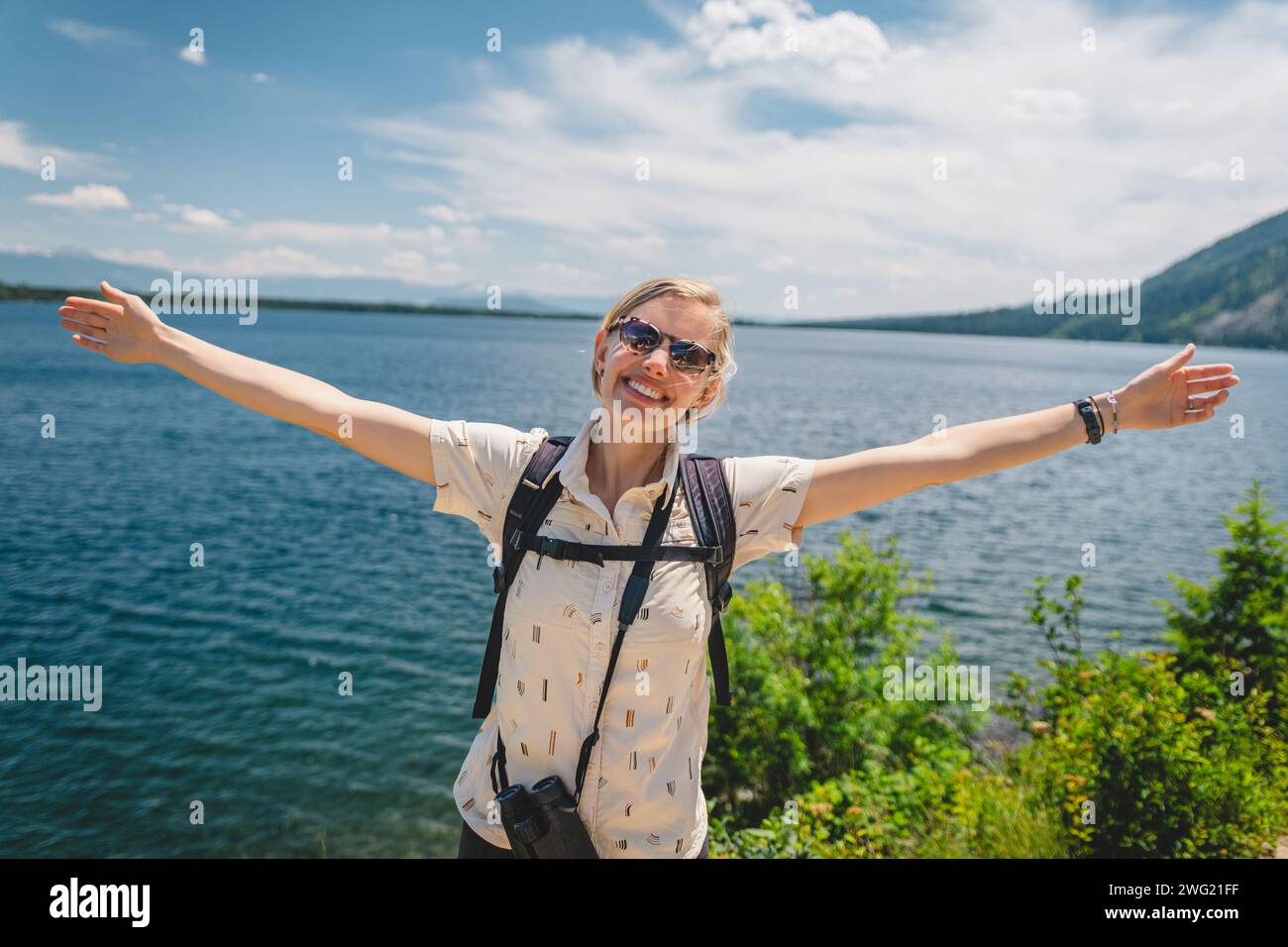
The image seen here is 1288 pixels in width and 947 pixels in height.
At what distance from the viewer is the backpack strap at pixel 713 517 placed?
2719 millimetres

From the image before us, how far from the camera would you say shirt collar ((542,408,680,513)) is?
270 centimetres

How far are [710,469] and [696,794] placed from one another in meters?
1.12

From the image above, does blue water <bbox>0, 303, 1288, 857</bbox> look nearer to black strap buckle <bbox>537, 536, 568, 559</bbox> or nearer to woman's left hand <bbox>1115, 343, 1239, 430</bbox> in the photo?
black strap buckle <bbox>537, 536, 568, 559</bbox>

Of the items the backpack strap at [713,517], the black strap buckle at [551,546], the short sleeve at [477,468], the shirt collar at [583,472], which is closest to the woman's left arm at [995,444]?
the backpack strap at [713,517]

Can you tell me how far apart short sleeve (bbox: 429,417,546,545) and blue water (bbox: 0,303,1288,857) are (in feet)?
6.50

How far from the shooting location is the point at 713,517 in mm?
2729

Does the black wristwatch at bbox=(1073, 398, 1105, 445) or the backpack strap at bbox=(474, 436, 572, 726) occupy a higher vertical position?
the black wristwatch at bbox=(1073, 398, 1105, 445)

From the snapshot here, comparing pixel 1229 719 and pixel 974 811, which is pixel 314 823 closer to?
pixel 974 811

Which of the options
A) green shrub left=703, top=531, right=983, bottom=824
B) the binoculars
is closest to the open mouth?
the binoculars

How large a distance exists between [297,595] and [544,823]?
1857cm

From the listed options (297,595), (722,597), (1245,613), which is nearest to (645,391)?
(722,597)

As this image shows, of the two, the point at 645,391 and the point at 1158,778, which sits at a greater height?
the point at 645,391

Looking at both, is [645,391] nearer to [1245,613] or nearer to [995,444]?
[995,444]

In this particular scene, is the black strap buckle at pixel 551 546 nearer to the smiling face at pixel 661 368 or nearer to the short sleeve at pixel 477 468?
the short sleeve at pixel 477 468
